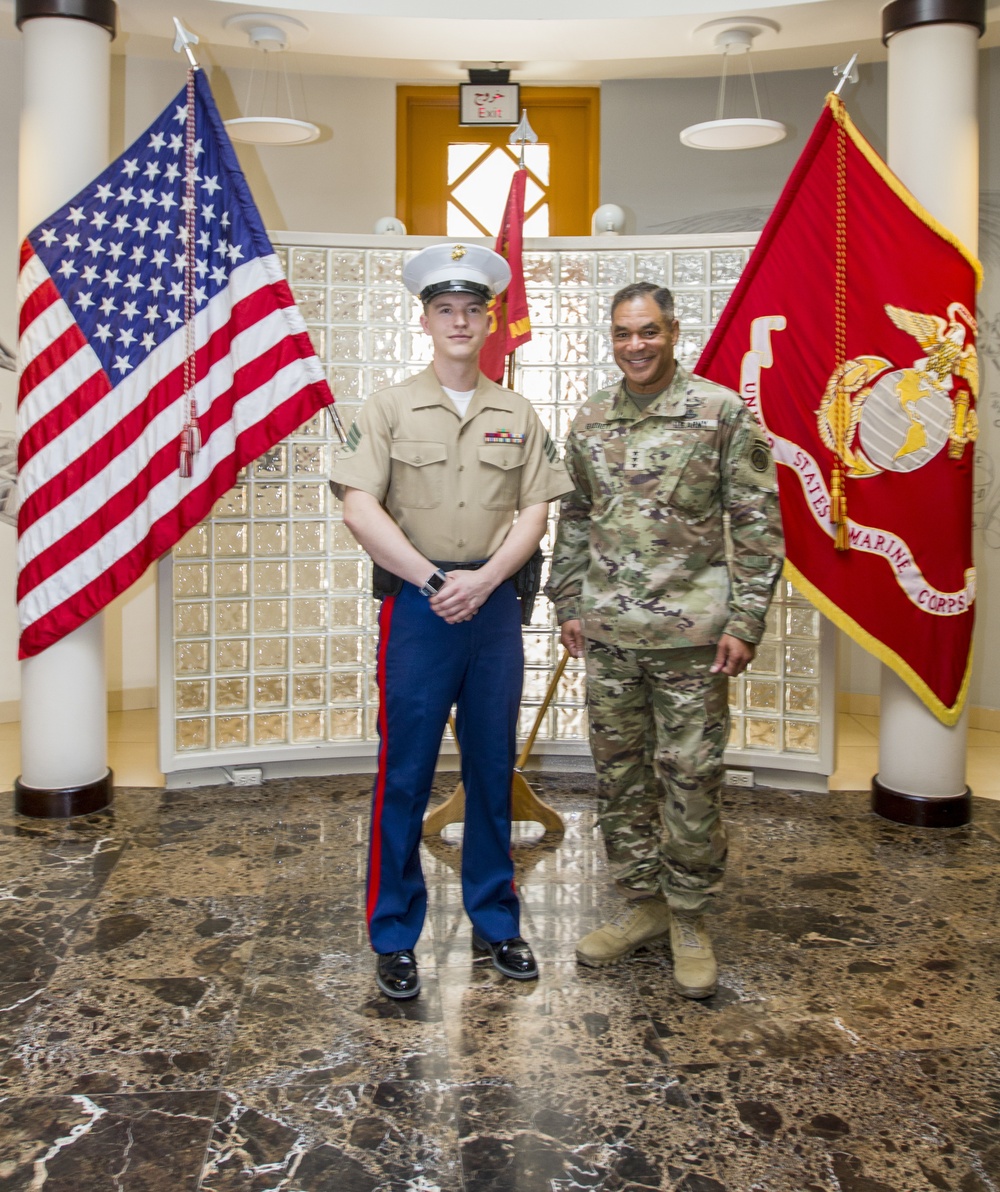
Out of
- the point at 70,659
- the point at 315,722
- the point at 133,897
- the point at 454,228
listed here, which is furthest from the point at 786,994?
the point at 454,228

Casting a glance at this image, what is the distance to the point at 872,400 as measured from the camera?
12.6 ft

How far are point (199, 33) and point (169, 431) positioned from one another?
1518 millimetres

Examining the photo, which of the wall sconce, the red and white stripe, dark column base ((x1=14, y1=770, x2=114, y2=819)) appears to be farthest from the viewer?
the wall sconce

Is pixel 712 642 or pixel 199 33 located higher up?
pixel 199 33

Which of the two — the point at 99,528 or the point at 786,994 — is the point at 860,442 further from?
the point at 99,528

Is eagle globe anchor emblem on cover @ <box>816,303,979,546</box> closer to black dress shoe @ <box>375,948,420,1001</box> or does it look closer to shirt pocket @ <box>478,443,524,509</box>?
shirt pocket @ <box>478,443,524,509</box>

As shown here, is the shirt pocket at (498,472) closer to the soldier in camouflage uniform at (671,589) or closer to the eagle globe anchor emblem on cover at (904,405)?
the soldier in camouflage uniform at (671,589)

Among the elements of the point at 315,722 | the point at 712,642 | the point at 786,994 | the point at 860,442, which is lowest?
the point at 786,994

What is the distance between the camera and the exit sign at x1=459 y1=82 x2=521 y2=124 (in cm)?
498

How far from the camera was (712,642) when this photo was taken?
8.77ft

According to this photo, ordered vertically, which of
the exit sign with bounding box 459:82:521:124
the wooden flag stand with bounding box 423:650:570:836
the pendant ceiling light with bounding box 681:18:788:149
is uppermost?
the exit sign with bounding box 459:82:521:124

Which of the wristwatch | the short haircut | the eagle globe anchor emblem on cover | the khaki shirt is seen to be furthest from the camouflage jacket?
the eagle globe anchor emblem on cover

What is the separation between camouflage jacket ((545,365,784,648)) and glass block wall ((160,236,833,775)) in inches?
68.7

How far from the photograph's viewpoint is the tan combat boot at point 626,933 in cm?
288
